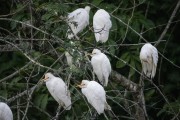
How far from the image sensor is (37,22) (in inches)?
152

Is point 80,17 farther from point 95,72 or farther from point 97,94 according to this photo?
point 97,94

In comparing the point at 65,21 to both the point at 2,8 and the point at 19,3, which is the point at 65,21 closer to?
the point at 19,3

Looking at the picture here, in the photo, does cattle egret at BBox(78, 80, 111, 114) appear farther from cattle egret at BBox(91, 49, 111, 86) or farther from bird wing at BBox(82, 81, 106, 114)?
cattle egret at BBox(91, 49, 111, 86)

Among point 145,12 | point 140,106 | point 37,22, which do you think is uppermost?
point 37,22

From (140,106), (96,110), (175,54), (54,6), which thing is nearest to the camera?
(54,6)

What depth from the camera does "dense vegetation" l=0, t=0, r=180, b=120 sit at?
359cm

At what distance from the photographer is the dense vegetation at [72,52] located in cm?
359

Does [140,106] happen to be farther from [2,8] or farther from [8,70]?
[2,8]

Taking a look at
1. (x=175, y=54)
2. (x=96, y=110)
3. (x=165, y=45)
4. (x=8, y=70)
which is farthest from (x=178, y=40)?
(x=96, y=110)

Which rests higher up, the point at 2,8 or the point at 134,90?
the point at 2,8

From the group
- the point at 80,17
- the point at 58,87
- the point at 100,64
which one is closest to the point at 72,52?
the point at 58,87

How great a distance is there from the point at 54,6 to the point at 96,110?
68cm

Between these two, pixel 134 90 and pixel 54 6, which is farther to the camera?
pixel 134 90

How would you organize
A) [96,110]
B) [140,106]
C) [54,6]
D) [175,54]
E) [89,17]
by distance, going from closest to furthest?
[54,6]
[96,110]
[140,106]
[89,17]
[175,54]
